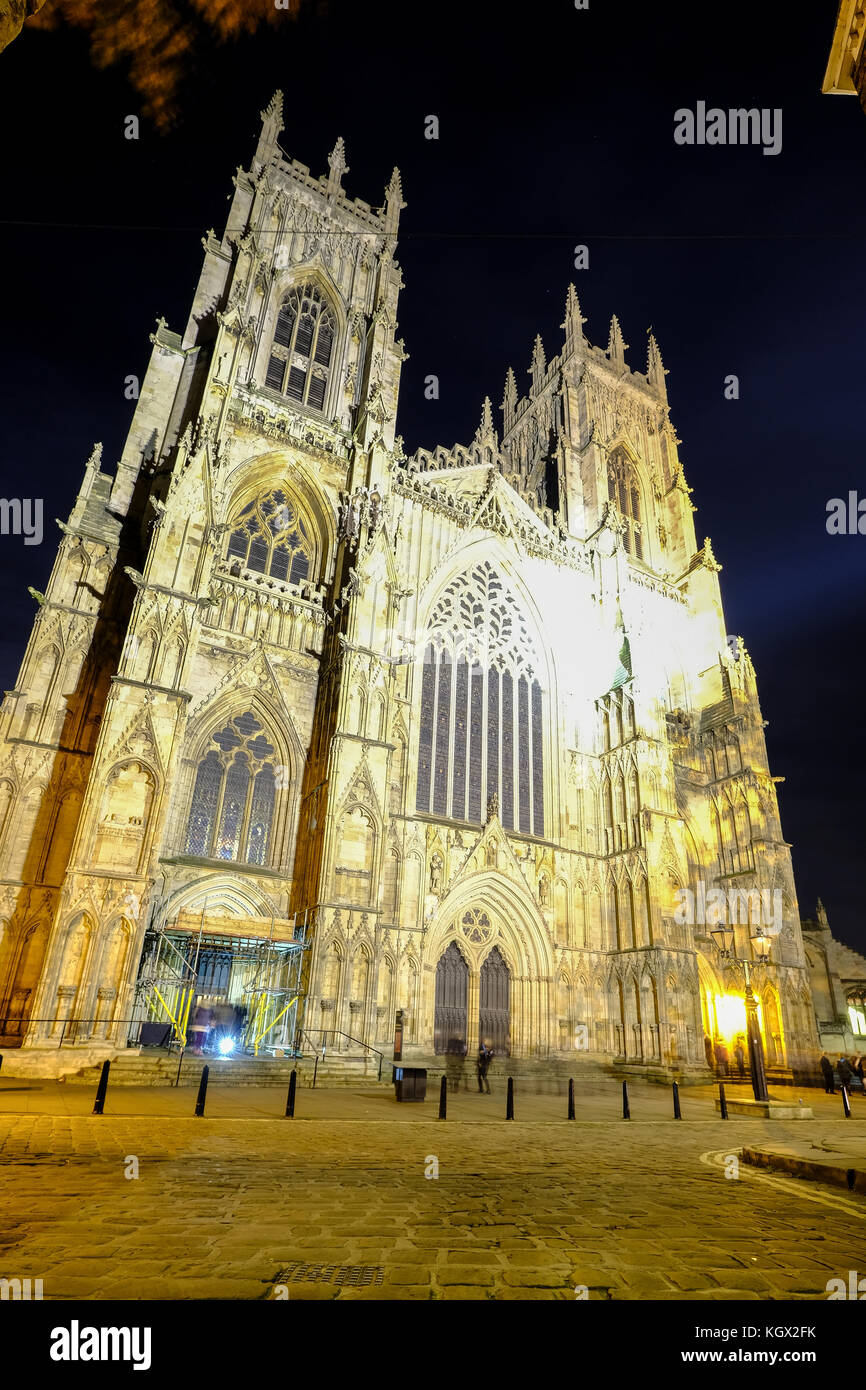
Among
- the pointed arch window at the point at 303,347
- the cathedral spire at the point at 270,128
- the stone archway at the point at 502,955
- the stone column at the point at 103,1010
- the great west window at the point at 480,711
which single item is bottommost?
the stone column at the point at 103,1010

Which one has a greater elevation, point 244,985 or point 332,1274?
point 244,985

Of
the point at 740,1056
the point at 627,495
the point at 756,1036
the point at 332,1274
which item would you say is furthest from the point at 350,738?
the point at 627,495

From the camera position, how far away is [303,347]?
29.8 m

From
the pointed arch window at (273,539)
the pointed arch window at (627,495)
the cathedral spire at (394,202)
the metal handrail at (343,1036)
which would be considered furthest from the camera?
the pointed arch window at (627,495)

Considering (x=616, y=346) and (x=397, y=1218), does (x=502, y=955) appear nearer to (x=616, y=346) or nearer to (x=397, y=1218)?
(x=397, y=1218)

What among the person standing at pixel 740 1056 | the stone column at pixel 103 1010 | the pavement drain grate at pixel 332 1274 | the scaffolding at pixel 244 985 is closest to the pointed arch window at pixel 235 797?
the scaffolding at pixel 244 985

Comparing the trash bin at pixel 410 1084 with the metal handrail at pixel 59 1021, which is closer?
the trash bin at pixel 410 1084

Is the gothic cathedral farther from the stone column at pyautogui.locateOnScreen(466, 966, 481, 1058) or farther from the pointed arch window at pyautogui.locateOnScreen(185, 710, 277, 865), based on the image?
the stone column at pyautogui.locateOnScreen(466, 966, 481, 1058)

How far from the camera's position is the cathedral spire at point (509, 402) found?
4816cm

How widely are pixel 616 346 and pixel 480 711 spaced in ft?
101

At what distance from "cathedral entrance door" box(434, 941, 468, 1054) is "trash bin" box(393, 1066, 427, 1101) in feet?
26.7

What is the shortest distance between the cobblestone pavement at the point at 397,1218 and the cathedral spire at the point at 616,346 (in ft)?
145

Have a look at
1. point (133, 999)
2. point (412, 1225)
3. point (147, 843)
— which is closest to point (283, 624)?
point (147, 843)

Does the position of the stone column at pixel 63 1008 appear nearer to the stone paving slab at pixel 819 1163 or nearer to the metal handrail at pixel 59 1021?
the metal handrail at pixel 59 1021
